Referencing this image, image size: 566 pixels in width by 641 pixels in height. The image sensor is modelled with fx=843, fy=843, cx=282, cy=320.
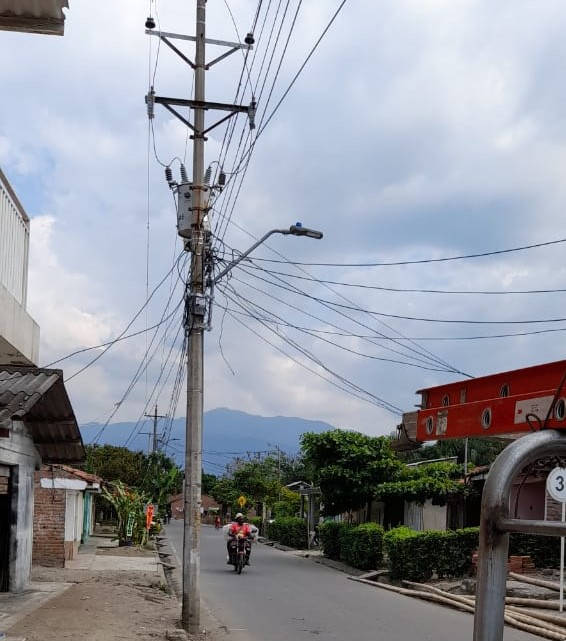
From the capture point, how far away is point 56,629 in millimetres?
11656

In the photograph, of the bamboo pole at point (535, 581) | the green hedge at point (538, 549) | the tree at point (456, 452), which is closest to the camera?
the bamboo pole at point (535, 581)

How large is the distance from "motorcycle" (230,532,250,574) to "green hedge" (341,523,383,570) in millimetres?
3853

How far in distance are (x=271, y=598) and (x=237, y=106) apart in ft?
33.9

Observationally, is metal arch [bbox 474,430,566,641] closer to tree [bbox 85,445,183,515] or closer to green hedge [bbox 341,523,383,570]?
green hedge [bbox 341,523,383,570]

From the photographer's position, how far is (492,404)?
5.55 m

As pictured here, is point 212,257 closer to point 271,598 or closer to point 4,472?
point 4,472

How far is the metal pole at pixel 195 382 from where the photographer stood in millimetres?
13172

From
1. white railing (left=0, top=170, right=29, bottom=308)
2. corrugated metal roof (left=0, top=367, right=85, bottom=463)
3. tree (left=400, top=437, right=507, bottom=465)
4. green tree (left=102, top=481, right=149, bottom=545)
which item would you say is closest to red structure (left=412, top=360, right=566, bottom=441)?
white railing (left=0, top=170, right=29, bottom=308)

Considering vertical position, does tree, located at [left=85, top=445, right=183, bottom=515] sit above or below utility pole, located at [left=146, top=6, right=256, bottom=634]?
below

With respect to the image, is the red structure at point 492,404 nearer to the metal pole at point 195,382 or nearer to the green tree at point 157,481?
the metal pole at point 195,382

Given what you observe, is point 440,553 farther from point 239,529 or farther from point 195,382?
point 195,382

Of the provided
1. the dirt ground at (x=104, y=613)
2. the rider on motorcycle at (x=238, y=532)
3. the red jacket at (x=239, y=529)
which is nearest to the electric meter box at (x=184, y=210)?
the dirt ground at (x=104, y=613)

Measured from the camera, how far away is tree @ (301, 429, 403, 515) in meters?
Result: 29.4

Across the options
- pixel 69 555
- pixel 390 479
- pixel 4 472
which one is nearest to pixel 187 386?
pixel 4 472
